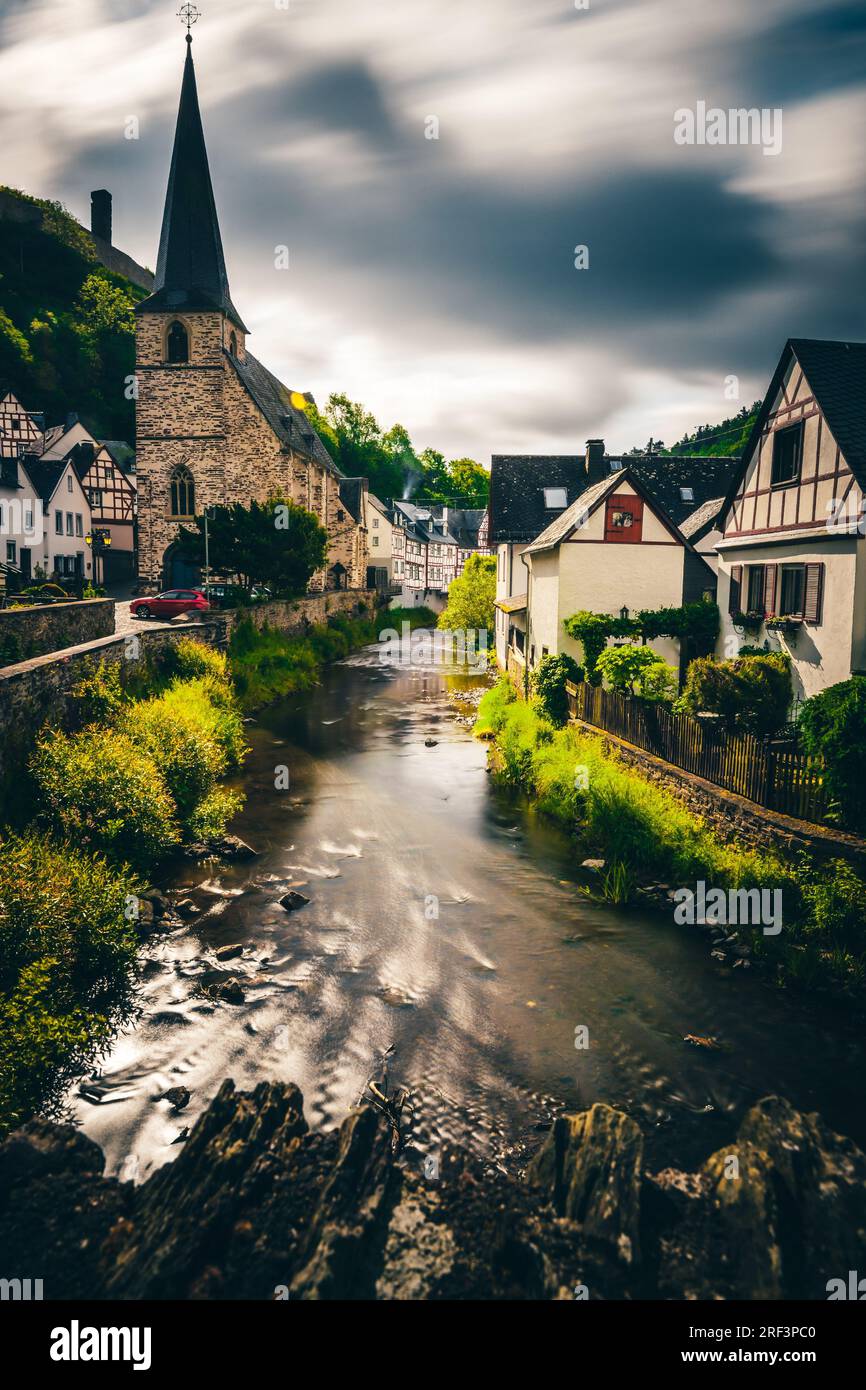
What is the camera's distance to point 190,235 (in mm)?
45188

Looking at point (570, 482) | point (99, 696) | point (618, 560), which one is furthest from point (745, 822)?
point (570, 482)

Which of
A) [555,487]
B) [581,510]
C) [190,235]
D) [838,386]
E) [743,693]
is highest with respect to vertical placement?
[190,235]

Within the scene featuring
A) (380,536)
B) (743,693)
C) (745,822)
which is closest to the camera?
(745,822)

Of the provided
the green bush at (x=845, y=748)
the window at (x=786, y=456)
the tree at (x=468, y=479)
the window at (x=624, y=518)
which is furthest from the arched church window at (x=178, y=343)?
the tree at (x=468, y=479)

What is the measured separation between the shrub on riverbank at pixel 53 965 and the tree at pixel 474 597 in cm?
3707

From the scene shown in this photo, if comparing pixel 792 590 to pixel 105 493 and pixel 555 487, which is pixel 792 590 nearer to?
pixel 555 487

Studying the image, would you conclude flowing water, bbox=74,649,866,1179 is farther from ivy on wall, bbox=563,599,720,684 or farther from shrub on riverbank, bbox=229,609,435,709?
shrub on riverbank, bbox=229,609,435,709

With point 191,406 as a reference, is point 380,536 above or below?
below

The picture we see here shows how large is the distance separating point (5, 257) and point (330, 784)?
284 feet

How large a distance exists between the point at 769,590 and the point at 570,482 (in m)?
20.7

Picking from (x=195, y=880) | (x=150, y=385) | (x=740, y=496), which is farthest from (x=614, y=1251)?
(x=150, y=385)

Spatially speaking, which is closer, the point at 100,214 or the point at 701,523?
the point at 701,523

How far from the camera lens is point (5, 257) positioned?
81.2m
